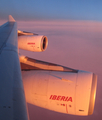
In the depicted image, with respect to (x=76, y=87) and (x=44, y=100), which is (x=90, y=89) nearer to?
(x=76, y=87)

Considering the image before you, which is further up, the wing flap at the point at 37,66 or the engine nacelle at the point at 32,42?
the engine nacelle at the point at 32,42

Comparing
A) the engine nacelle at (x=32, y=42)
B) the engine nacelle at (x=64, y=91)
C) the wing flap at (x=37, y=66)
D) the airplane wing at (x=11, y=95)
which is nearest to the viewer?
the airplane wing at (x=11, y=95)

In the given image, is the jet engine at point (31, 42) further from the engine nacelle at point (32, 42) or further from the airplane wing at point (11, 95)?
the airplane wing at point (11, 95)

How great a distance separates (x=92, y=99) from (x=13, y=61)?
3.51 ft

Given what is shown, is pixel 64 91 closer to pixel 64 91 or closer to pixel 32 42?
pixel 64 91

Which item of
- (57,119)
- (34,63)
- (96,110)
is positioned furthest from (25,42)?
A: (96,110)

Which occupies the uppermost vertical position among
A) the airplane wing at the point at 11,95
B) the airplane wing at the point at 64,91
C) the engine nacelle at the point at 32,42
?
the engine nacelle at the point at 32,42

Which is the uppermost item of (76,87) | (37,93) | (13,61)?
(13,61)

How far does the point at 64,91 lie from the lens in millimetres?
1322

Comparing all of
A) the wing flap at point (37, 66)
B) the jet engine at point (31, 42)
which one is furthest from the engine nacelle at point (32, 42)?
the wing flap at point (37, 66)

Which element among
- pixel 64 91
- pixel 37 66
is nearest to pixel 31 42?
pixel 37 66

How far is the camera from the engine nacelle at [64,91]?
4.22ft

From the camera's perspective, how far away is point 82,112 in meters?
1.32

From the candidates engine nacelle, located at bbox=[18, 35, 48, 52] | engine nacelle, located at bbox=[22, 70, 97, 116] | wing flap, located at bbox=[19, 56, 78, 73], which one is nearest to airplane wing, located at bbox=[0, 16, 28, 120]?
engine nacelle, located at bbox=[22, 70, 97, 116]
